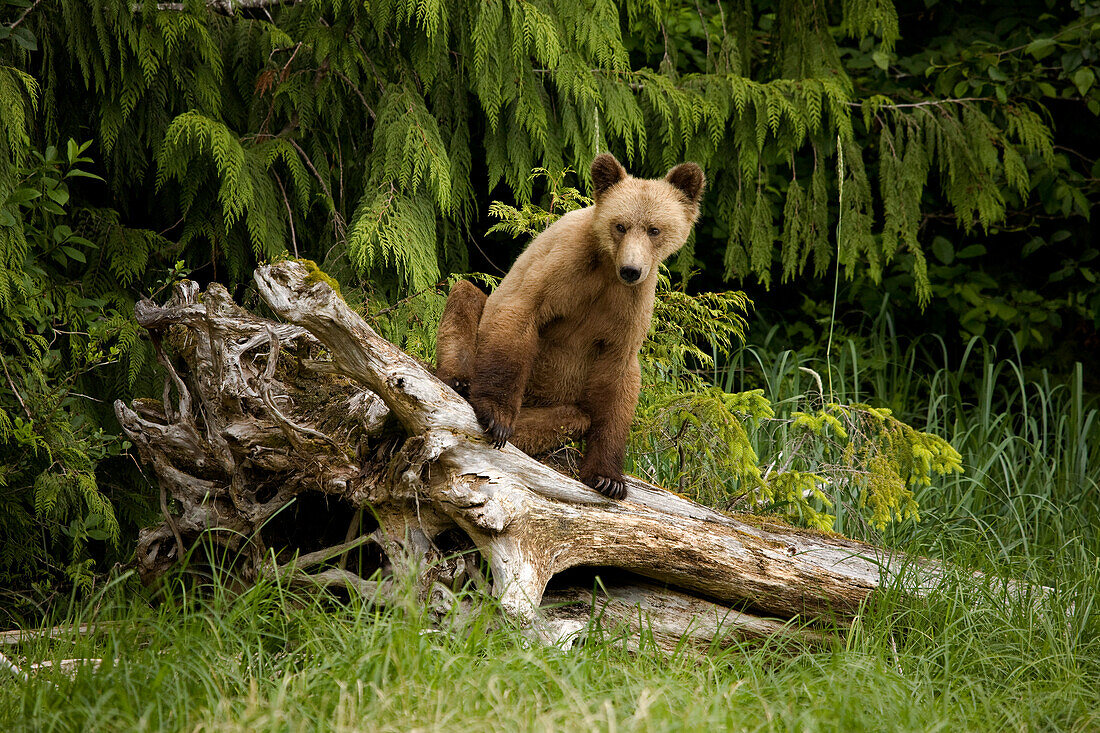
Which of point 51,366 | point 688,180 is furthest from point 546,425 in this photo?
point 51,366

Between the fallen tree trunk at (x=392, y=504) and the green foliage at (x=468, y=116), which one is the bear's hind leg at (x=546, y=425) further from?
the green foliage at (x=468, y=116)

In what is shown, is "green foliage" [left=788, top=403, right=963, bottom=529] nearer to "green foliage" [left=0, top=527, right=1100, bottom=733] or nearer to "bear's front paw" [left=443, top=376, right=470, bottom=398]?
"green foliage" [left=0, top=527, right=1100, bottom=733]

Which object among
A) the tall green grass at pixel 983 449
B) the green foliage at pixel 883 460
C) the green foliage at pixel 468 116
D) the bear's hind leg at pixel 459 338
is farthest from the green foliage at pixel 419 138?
the bear's hind leg at pixel 459 338

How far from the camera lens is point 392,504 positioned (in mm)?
3201

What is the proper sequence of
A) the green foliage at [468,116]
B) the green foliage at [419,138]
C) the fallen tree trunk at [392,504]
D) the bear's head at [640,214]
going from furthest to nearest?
the green foliage at [468,116] < the green foliage at [419,138] < the bear's head at [640,214] < the fallen tree trunk at [392,504]

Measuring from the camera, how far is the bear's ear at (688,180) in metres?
3.74

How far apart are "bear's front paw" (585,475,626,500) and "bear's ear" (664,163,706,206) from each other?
1250mm

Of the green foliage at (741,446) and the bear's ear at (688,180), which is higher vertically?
the bear's ear at (688,180)

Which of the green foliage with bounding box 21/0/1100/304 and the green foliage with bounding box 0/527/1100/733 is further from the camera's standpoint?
the green foliage with bounding box 21/0/1100/304

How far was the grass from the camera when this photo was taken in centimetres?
226

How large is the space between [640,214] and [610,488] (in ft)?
3.54

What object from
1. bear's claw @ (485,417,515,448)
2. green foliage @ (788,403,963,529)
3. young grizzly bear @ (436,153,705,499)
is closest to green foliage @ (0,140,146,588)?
young grizzly bear @ (436,153,705,499)

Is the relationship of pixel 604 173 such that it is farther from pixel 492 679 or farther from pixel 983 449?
pixel 983 449

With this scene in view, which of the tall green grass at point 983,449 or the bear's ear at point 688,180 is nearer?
the bear's ear at point 688,180
